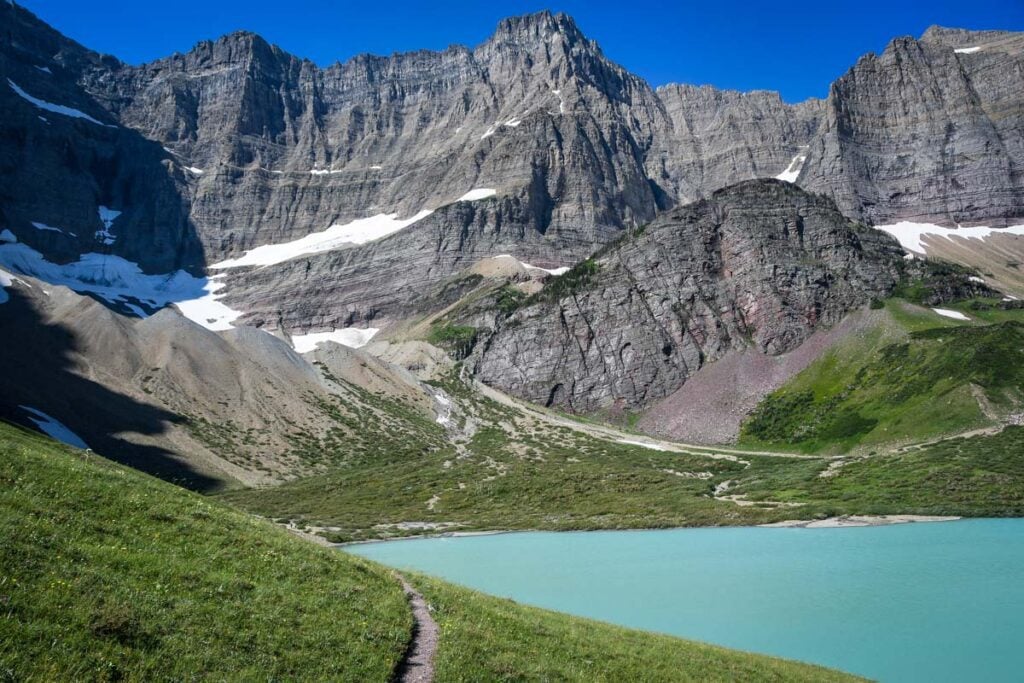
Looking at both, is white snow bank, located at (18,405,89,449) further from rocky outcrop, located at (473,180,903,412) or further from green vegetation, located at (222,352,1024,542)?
rocky outcrop, located at (473,180,903,412)

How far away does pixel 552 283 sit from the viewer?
172 metres

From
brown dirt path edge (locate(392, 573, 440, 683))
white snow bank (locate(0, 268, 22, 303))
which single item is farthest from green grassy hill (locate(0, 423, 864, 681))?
white snow bank (locate(0, 268, 22, 303))

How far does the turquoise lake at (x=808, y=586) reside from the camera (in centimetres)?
2341

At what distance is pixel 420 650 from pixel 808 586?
25.1m

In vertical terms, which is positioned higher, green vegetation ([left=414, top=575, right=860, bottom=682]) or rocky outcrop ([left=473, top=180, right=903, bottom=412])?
rocky outcrop ([left=473, top=180, right=903, bottom=412])

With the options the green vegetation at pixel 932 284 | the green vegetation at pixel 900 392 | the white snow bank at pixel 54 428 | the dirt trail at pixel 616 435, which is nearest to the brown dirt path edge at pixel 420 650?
the white snow bank at pixel 54 428

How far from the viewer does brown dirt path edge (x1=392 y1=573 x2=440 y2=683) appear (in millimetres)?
13023

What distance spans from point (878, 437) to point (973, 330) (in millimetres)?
30452

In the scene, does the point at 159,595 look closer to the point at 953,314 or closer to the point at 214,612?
the point at 214,612

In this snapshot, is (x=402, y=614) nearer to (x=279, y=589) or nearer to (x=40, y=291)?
(x=279, y=589)

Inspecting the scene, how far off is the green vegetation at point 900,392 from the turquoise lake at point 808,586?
4053cm

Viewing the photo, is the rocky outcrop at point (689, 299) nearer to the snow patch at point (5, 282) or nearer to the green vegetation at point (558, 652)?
the snow patch at point (5, 282)

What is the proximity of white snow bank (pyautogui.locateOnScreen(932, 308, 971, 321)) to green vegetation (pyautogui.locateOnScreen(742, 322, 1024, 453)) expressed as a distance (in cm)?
1325

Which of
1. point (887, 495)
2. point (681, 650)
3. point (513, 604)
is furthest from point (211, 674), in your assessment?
point (887, 495)
